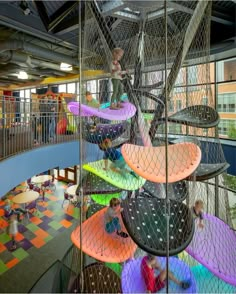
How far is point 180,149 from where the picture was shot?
55.9 inches

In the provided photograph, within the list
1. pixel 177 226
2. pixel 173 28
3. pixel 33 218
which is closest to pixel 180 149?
pixel 177 226

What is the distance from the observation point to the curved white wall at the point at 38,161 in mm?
3738

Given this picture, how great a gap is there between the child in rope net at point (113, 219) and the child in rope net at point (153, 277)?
28 cm

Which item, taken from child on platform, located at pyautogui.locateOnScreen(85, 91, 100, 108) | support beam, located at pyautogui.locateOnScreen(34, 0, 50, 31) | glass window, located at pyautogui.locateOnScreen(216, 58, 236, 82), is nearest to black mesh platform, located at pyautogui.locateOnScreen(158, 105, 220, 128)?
child on platform, located at pyautogui.locateOnScreen(85, 91, 100, 108)

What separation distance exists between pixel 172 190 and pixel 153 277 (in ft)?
2.47

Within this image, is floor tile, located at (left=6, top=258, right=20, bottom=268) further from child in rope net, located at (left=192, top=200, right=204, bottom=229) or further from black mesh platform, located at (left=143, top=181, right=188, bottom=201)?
child in rope net, located at (left=192, top=200, right=204, bottom=229)

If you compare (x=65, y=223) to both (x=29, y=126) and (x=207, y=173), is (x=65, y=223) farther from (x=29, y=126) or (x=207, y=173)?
(x=207, y=173)

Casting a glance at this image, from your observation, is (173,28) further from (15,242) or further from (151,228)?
(15,242)

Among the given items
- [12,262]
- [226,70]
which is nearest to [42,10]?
[226,70]

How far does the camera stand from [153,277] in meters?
1.47

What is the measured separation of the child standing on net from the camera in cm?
174

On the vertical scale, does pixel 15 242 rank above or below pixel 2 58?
below

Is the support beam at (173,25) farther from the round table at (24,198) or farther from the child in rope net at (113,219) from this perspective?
the round table at (24,198)

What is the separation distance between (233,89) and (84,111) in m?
5.21
